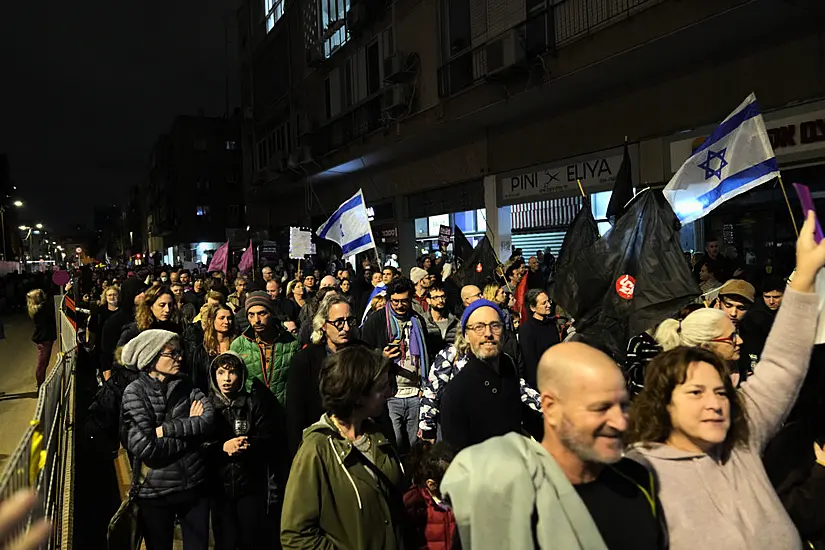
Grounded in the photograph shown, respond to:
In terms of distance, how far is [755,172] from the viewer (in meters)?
5.02

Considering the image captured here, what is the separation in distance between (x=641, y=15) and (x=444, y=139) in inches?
318

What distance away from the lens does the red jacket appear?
308 cm

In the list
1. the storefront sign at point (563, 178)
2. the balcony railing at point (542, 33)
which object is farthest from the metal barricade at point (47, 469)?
the balcony railing at point (542, 33)

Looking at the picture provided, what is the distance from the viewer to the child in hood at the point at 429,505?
3088mm

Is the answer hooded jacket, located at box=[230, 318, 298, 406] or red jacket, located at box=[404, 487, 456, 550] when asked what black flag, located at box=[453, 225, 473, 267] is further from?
red jacket, located at box=[404, 487, 456, 550]

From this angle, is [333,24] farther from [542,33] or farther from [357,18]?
[542,33]

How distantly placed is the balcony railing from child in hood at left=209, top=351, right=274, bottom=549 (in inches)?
383

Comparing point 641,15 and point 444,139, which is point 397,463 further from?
point 444,139

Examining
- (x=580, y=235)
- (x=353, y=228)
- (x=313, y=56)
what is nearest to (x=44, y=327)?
(x=353, y=228)

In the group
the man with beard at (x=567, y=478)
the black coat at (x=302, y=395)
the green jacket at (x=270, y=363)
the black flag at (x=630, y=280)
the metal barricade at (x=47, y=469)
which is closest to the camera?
the man with beard at (x=567, y=478)

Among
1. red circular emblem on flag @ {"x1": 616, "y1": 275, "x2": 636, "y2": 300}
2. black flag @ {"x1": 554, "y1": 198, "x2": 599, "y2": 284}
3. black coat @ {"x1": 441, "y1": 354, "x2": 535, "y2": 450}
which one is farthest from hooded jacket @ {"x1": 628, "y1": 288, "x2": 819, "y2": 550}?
black flag @ {"x1": 554, "y1": 198, "x2": 599, "y2": 284}

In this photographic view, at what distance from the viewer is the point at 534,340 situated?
20.6 feet

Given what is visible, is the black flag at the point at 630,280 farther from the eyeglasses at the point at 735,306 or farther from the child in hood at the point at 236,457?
the child in hood at the point at 236,457

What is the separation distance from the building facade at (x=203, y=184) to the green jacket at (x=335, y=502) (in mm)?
65059
